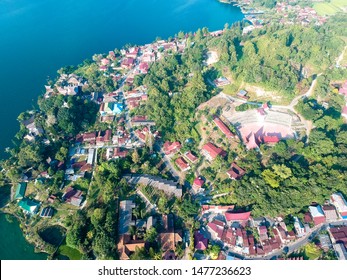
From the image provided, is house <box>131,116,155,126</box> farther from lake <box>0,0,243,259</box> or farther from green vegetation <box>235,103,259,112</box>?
lake <box>0,0,243,259</box>

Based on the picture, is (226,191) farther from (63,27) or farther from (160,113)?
(63,27)

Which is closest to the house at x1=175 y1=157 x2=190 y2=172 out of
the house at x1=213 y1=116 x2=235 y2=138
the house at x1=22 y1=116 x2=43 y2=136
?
the house at x1=213 y1=116 x2=235 y2=138

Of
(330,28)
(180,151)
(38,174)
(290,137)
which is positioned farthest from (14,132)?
(330,28)

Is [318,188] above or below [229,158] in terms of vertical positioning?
below

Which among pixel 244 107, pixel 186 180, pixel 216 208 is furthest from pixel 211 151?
pixel 244 107

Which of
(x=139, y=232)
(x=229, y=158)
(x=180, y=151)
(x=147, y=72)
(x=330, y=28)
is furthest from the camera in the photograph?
(x=330, y=28)

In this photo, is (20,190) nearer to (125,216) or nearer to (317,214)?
(125,216)
